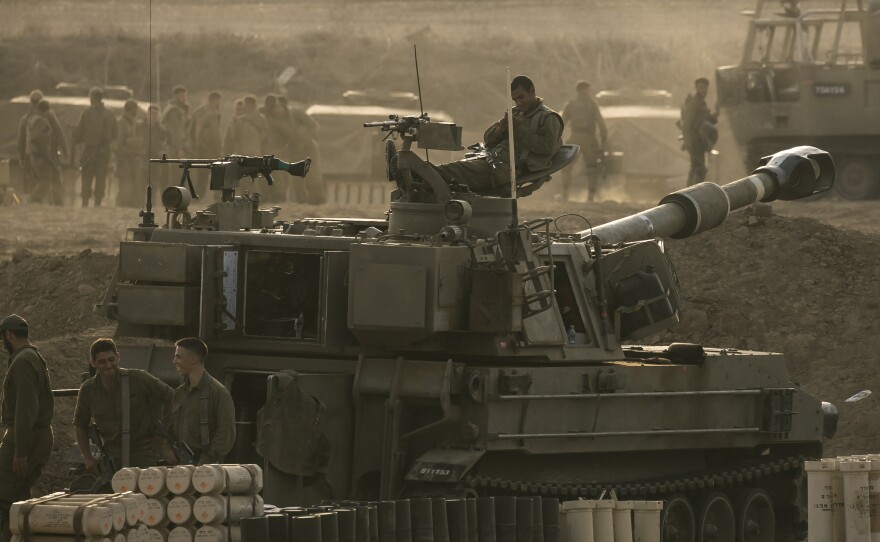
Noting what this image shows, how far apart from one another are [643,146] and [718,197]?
952 inches

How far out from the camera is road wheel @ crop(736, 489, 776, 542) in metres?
17.5

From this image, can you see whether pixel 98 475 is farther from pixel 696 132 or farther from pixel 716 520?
pixel 696 132

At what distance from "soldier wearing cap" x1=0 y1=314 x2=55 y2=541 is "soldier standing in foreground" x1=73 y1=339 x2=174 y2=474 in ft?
2.01

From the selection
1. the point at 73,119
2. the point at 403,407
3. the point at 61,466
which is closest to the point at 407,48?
the point at 73,119

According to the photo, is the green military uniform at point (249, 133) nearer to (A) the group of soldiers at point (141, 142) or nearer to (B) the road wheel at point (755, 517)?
(A) the group of soldiers at point (141, 142)

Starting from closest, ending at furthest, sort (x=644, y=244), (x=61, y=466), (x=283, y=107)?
(x=644, y=244), (x=61, y=466), (x=283, y=107)

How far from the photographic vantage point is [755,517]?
17.9m

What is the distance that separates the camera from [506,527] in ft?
47.5

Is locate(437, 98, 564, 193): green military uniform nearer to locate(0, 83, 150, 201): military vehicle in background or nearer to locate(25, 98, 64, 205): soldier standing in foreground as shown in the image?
locate(25, 98, 64, 205): soldier standing in foreground

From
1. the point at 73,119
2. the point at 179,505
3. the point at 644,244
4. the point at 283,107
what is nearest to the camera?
the point at 179,505

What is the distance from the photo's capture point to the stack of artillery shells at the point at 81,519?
12.7 m

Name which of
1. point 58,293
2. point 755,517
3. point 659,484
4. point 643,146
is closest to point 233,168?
point 659,484

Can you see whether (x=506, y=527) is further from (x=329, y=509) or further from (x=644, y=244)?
(x=644, y=244)

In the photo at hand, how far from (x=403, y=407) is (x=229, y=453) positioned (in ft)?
4.04
